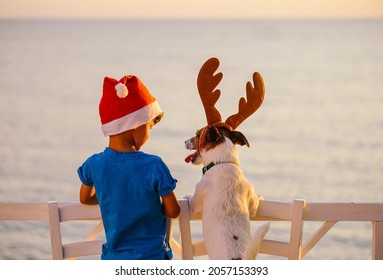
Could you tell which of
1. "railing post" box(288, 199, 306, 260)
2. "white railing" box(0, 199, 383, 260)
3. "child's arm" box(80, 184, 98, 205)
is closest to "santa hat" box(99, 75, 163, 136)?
"child's arm" box(80, 184, 98, 205)

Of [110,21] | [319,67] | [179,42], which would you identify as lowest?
[319,67]

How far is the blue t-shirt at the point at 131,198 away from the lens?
276 cm

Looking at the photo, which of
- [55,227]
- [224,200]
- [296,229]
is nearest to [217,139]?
[224,200]

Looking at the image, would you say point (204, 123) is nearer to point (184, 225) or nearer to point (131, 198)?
point (184, 225)

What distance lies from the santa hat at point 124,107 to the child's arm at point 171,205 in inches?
10.5

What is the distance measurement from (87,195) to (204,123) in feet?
30.7

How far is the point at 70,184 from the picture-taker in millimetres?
9164

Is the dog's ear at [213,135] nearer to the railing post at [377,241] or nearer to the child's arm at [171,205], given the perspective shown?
the child's arm at [171,205]

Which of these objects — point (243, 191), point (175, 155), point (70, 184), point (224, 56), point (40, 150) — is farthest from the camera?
point (224, 56)

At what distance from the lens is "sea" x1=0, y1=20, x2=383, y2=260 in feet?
29.2

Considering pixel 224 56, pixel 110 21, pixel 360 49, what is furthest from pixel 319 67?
pixel 110 21

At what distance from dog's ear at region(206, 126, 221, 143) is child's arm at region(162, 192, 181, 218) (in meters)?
0.35

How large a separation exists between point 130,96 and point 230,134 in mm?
476

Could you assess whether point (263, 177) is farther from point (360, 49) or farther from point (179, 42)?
point (179, 42)
